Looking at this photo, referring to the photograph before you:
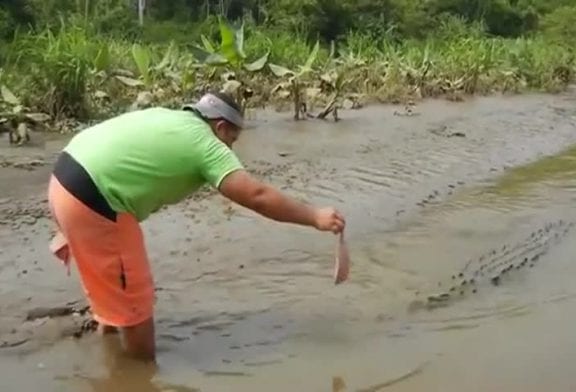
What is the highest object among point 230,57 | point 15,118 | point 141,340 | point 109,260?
point 109,260

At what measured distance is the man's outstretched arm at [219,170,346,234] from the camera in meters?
3.97

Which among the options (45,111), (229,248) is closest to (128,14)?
(45,111)

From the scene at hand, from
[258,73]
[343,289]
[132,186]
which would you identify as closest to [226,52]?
[258,73]

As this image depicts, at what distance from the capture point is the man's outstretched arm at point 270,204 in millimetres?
3971

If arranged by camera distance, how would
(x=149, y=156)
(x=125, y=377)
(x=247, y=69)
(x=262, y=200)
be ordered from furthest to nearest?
1. (x=247, y=69)
2. (x=125, y=377)
3. (x=149, y=156)
4. (x=262, y=200)

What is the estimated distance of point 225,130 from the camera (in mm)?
4227

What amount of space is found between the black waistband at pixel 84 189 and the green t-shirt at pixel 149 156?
2cm

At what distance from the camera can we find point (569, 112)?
15.9 m

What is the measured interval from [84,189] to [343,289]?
2.07 meters

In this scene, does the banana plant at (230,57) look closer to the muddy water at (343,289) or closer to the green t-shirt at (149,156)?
the muddy water at (343,289)

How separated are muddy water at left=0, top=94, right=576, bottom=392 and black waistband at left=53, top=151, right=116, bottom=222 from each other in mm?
752

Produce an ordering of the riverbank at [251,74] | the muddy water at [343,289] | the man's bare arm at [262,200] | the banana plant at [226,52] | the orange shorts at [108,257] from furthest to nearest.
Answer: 1. the banana plant at [226,52]
2. the riverbank at [251,74]
3. the muddy water at [343,289]
4. the orange shorts at [108,257]
5. the man's bare arm at [262,200]

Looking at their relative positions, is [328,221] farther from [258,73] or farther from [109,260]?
[258,73]

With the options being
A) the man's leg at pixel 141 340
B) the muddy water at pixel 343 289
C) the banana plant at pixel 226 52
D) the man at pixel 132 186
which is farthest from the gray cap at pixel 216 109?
the banana plant at pixel 226 52
